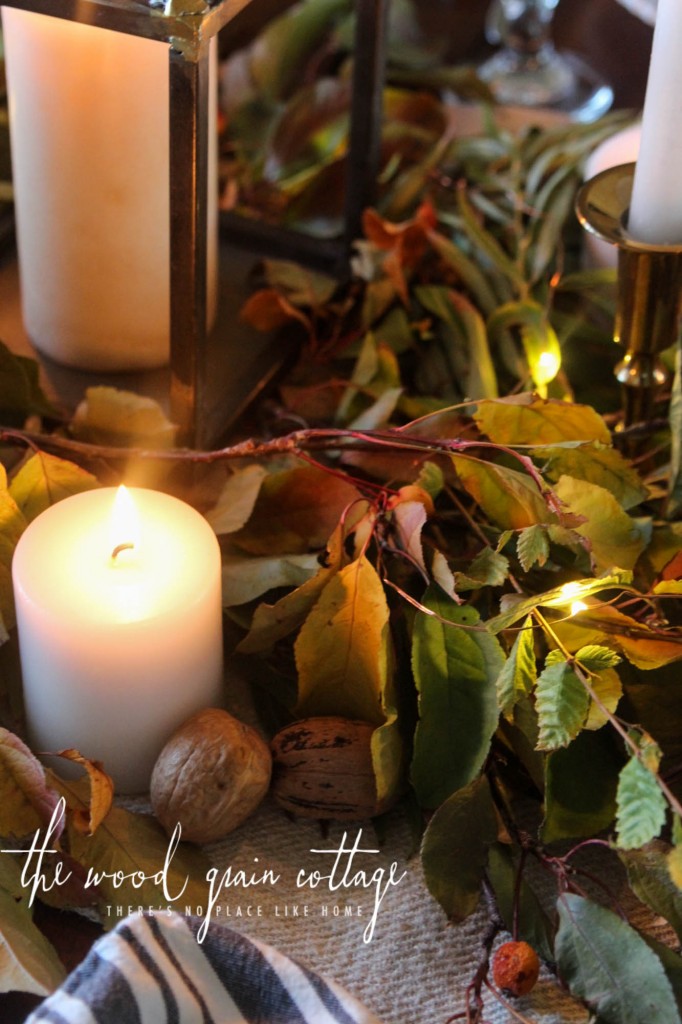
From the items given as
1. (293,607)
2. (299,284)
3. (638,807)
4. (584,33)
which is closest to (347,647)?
(293,607)

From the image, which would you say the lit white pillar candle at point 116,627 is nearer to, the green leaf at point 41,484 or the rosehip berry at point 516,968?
the green leaf at point 41,484

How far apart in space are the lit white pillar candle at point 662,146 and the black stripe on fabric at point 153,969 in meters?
0.29

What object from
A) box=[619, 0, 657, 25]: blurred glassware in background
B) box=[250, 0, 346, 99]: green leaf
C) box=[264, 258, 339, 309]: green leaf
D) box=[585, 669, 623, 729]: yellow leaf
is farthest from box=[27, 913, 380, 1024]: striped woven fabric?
box=[619, 0, 657, 25]: blurred glassware in background

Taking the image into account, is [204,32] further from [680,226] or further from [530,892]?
[530,892]

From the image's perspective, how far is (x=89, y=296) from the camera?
540 mm

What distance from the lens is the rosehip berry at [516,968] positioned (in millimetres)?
372

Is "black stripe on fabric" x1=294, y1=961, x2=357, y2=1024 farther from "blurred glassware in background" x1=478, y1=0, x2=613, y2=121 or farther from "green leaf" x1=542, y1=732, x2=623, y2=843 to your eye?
"blurred glassware in background" x1=478, y1=0, x2=613, y2=121

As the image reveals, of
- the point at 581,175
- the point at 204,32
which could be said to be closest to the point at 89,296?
the point at 204,32

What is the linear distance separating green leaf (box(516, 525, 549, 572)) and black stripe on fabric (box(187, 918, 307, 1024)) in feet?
0.43

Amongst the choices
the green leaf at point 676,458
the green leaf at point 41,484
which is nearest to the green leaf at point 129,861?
the green leaf at point 41,484

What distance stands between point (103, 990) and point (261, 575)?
163 mm

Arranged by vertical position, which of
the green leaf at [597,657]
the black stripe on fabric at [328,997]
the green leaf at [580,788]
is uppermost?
the green leaf at [597,657]

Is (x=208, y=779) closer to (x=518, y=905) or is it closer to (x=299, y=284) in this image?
(x=518, y=905)

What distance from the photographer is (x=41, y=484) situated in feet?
1.51
